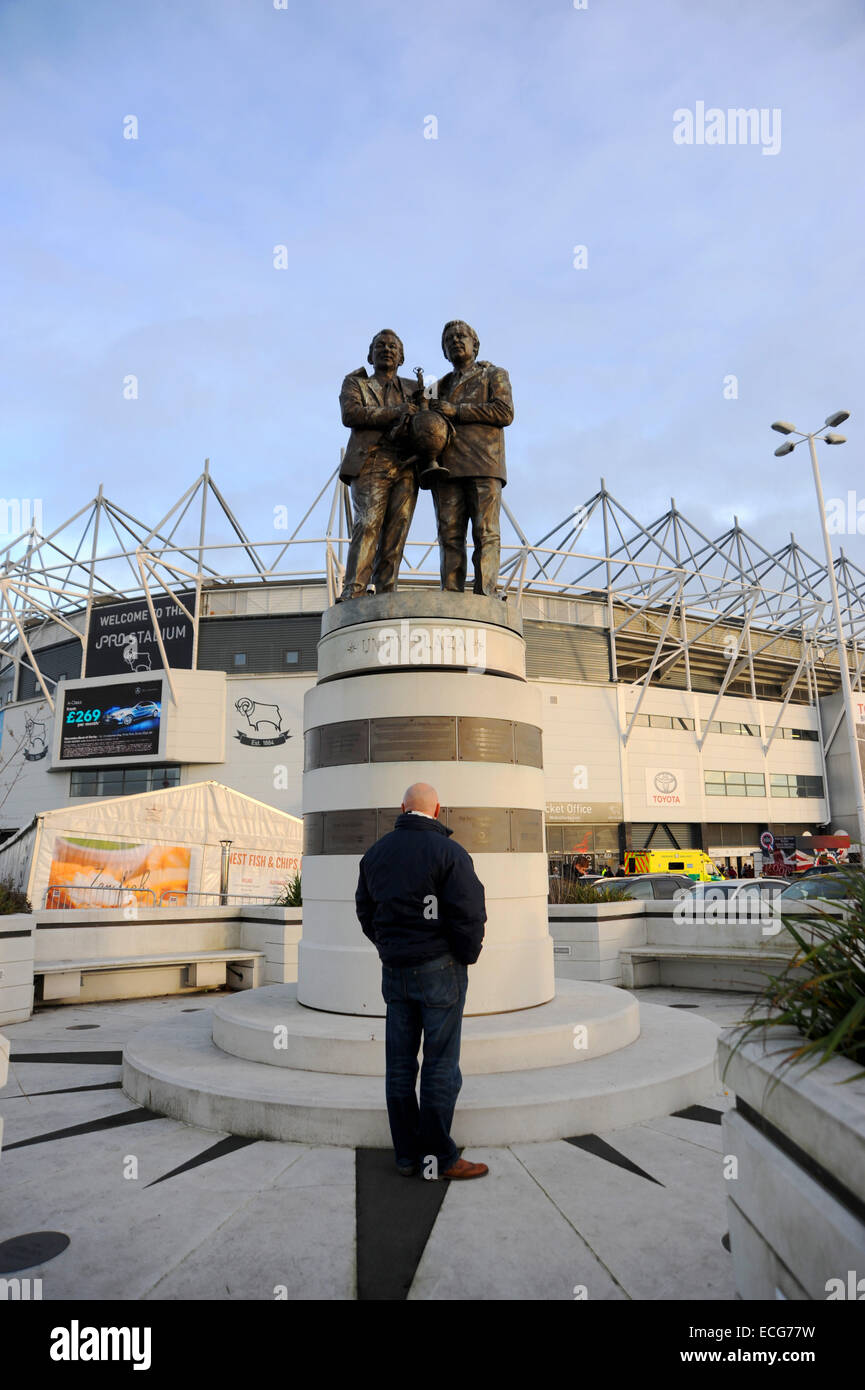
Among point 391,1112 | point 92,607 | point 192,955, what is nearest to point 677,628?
point 92,607

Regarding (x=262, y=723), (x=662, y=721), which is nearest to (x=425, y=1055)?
(x=262, y=723)

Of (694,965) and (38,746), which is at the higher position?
(38,746)

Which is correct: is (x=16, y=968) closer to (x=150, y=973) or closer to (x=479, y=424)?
(x=150, y=973)

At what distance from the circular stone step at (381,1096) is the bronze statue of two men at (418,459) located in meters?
4.35

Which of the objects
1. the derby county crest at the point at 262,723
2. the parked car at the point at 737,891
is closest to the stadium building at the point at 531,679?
the derby county crest at the point at 262,723

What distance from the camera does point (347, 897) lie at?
6.64 metres

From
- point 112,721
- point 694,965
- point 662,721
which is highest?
point 662,721

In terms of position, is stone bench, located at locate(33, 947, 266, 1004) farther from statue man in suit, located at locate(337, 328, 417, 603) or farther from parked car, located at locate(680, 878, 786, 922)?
parked car, located at locate(680, 878, 786, 922)

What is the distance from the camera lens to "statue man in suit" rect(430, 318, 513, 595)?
8.12m

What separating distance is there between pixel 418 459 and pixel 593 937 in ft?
23.4

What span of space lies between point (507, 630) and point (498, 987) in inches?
125

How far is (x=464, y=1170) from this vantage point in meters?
4.13
